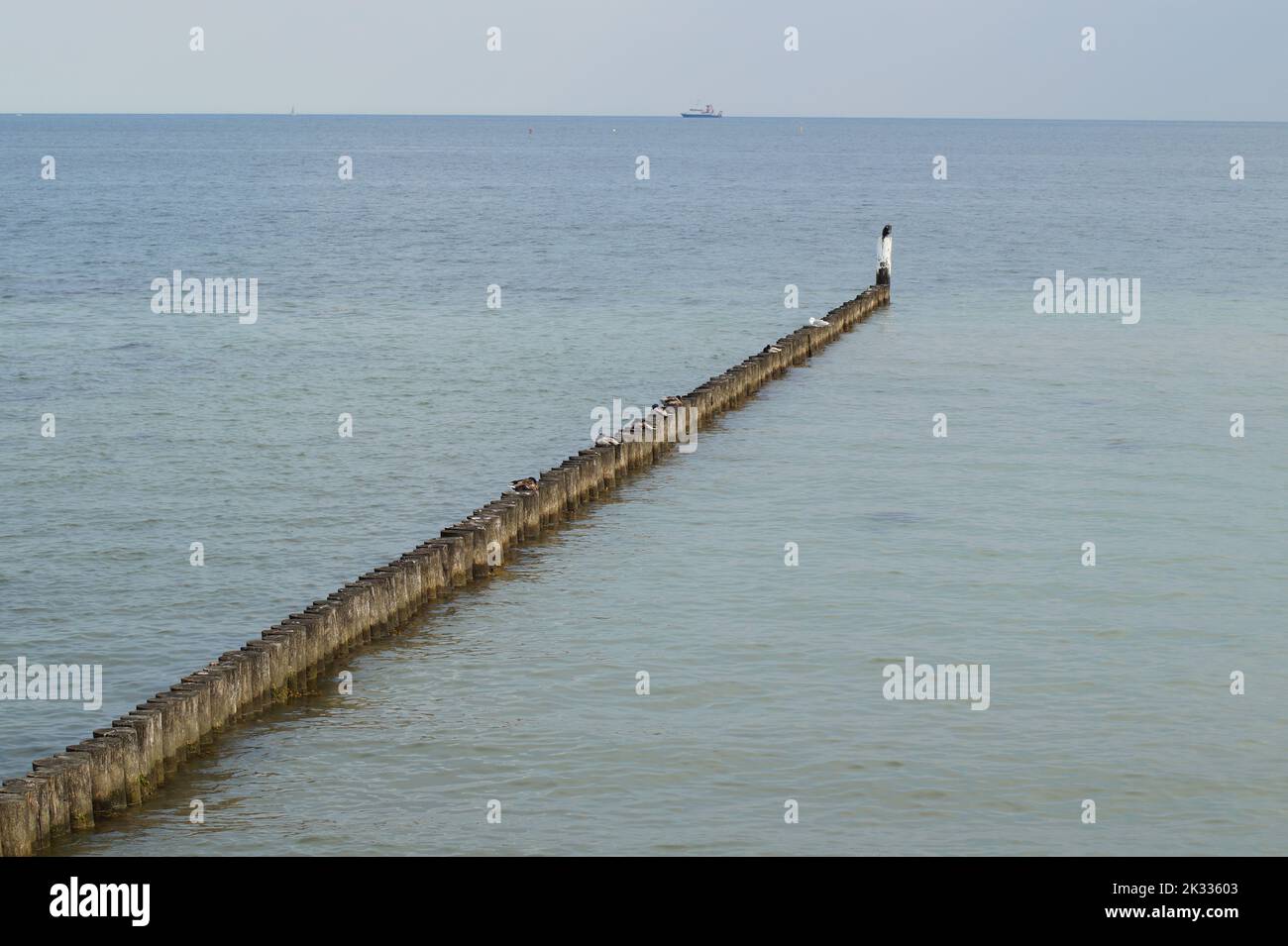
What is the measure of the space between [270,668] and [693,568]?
6070 millimetres

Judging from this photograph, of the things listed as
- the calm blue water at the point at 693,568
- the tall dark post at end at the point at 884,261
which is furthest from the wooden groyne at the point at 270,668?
the tall dark post at end at the point at 884,261

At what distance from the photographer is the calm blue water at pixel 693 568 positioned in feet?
40.3

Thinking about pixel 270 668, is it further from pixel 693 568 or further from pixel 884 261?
pixel 884 261

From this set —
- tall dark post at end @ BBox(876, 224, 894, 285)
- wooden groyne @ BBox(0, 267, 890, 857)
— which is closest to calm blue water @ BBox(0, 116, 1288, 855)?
wooden groyne @ BBox(0, 267, 890, 857)

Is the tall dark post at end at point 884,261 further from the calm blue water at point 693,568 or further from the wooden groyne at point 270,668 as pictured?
the wooden groyne at point 270,668

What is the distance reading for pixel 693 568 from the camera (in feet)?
61.4

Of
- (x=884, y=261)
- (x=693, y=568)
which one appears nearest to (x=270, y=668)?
(x=693, y=568)

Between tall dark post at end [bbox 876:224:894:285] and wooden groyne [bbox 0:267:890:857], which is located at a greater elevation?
tall dark post at end [bbox 876:224:894:285]

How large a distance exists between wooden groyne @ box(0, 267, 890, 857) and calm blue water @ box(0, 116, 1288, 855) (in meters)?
0.23

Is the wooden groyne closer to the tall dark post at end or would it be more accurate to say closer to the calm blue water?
the calm blue water

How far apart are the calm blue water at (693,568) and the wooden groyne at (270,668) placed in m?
0.23

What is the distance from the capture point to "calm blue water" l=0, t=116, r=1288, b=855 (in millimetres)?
12273
